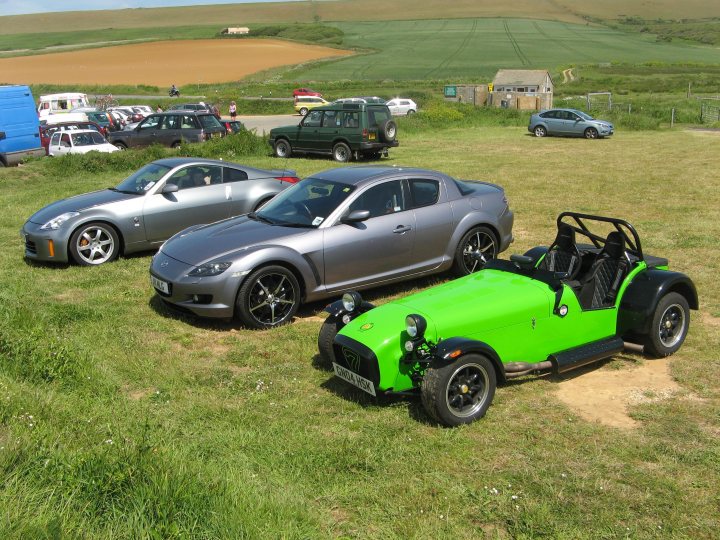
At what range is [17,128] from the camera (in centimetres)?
2211

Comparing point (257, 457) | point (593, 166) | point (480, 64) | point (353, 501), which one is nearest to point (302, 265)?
point (257, 457)

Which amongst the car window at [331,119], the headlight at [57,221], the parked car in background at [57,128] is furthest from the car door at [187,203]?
the parked car in background at [57,128]

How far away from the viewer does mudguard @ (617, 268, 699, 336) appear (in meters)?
6.45

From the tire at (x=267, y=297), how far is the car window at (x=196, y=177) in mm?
3794

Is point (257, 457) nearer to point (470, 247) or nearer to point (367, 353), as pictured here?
point (367, 353)

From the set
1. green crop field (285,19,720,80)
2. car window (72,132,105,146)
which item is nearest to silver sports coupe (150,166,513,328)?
car window (72,132,105,146)

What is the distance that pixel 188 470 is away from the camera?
13.3ft

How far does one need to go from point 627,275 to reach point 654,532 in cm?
303

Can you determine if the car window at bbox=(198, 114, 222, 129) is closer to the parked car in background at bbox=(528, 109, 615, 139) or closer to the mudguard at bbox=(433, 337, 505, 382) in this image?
the parked car in background at bbox=(528, 109, 615, 139)

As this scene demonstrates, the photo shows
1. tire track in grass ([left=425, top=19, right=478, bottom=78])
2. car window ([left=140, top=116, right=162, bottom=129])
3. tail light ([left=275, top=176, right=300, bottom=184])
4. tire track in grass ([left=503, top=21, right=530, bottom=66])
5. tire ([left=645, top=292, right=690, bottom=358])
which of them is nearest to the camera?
tire ([left=645, top=292, right=690, bottom=358])

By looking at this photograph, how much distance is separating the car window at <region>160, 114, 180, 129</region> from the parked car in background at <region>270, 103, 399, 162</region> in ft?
12.3

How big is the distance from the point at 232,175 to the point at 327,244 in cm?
396

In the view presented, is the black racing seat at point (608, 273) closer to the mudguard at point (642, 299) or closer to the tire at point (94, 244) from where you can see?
the mudguard at point (642, 299)

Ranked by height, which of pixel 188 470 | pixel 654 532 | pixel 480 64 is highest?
pixel 480 64
